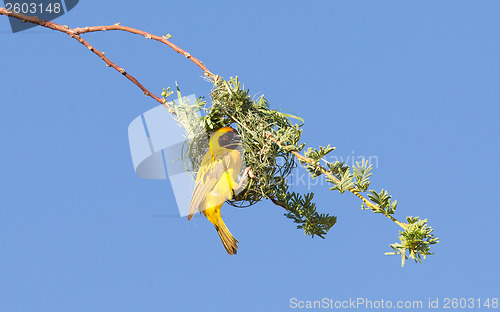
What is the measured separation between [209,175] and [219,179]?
2.5 inches

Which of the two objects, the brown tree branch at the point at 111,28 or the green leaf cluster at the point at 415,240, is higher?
the brown tree branch at the point at 111,28

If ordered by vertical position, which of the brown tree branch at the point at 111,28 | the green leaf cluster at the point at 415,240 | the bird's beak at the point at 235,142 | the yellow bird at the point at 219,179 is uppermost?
the brown tree branch at the point at 111,28

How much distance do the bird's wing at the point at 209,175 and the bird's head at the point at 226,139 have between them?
0.17 ft

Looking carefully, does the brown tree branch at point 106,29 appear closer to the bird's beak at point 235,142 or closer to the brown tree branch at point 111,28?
the brown tree branch at point 111,28

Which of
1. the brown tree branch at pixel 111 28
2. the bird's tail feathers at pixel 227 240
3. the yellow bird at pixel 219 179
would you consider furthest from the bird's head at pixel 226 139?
the bird's tail feathers at pixel 227 240

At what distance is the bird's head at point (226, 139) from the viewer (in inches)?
154

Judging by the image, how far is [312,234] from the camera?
13.1 feet

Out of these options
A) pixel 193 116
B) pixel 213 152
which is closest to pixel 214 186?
pixel 213 152

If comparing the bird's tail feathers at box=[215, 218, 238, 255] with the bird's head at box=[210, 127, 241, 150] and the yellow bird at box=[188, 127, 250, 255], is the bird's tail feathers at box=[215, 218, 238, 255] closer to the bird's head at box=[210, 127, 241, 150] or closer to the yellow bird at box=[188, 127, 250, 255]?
the yellow bird at box=[188, 127, 250, 255]

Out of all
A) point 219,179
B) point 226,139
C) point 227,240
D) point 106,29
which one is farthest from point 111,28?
point 227,240

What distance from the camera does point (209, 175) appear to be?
3844 millimetres

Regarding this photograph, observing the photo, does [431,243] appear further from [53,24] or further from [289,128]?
[53,24]

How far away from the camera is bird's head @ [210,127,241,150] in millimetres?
3910

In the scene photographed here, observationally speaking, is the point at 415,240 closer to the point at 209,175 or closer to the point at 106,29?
the point at 209,175
